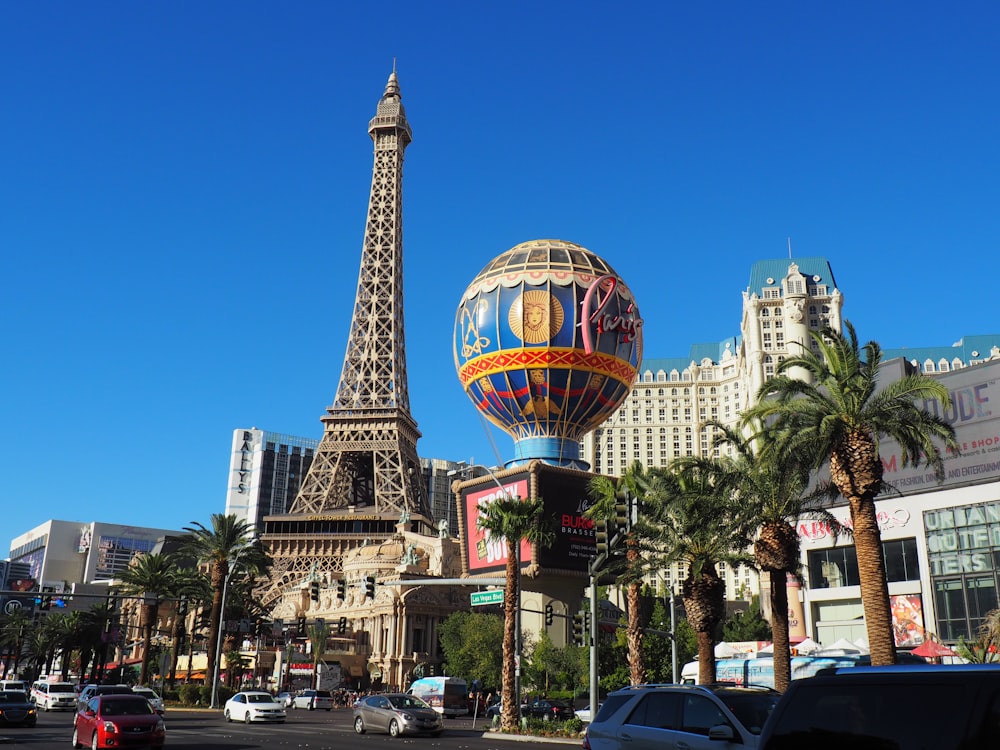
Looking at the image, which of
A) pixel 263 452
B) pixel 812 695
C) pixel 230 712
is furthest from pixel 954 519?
pixel 263 452

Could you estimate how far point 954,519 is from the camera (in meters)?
52.3

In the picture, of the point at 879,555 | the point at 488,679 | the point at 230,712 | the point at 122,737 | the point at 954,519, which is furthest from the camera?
the point at 488,679

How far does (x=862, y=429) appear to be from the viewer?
26.4m

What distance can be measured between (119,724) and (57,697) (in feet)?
97.1

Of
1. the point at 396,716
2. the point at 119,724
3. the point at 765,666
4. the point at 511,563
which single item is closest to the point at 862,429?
the point at 511,563

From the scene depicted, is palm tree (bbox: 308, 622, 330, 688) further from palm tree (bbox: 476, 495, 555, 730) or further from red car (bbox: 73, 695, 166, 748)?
red car (bbox: 73, 695, 166, 748)

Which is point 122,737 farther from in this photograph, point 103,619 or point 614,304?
point 103,619

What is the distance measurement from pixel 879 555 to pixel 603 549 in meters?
8.26

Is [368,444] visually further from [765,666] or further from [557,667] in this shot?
[765,666]

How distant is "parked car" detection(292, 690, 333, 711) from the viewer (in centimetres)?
5731

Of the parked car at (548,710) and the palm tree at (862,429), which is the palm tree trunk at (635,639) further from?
the palm tree at (862,429)

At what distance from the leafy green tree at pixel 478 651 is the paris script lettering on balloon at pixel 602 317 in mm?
24543

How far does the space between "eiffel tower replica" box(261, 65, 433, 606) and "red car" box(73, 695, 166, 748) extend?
68.5m

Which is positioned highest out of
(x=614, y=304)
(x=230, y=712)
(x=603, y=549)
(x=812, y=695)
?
(x=614, y=304)
